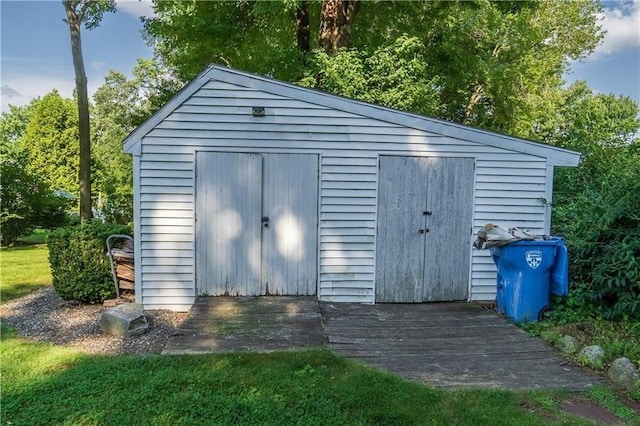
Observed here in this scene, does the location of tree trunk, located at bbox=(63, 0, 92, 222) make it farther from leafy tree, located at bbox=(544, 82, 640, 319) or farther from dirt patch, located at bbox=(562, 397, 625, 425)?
dirt patch, located at bbox=(562, 397, 625, 425)

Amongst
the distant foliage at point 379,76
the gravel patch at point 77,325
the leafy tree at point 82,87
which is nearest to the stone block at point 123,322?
the gravel patch at point 77,325

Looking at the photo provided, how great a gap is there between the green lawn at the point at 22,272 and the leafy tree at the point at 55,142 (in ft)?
27.7

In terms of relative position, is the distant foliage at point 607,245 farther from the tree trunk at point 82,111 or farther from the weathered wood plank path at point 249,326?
the tree trunk at point 82,111

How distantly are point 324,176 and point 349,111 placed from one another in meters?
0.92

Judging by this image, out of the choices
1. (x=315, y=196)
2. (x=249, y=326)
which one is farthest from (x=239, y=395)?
(x=315, y=196)

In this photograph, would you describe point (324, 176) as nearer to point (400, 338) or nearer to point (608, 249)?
point (400, 338)

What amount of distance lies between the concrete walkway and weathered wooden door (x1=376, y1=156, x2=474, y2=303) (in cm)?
31

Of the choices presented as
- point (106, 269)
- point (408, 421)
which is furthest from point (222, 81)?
point (408, 421)

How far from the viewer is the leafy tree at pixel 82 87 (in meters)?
9.85

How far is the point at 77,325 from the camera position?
5.00 meters

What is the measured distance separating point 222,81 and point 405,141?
2.52 metres

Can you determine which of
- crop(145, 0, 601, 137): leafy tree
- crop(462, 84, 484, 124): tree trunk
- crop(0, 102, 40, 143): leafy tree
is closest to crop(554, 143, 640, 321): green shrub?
crop(145, 0, 601, 137): leafy tree

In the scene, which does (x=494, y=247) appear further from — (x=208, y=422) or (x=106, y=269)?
(x=106, y=269)

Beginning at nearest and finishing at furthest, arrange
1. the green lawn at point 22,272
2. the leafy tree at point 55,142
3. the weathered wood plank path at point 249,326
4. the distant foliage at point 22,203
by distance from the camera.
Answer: the weathered wood plank path at point 249,326, the green lawn at point 22,272, the distant foliage at point 22,203, the leafy tree at point 55,142
